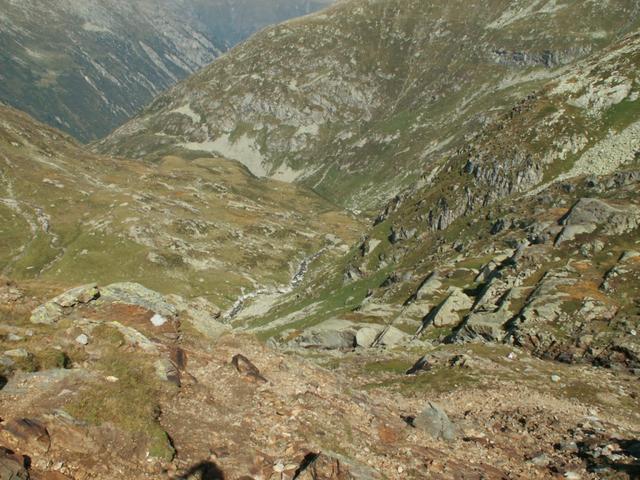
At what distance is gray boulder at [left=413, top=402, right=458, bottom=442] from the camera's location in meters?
26.0

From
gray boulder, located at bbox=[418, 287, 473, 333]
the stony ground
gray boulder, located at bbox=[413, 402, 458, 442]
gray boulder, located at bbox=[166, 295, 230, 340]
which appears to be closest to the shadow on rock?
the stony ground

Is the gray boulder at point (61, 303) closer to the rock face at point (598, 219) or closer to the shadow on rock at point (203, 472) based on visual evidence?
the shadow on rock at point (203, 472)

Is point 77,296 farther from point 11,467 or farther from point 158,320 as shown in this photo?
point 11,467

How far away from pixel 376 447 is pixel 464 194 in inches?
4143

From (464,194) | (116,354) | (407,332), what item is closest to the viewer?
(116,354)

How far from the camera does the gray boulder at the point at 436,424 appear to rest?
85.1 ft

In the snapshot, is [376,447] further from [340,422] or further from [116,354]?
[116,354]

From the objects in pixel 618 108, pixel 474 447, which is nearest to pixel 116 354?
pixel 474 447

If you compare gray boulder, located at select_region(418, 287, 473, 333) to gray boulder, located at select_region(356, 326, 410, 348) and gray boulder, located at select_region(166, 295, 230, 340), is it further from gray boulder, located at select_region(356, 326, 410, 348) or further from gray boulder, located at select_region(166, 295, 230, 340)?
gray boulder, located at select_region(166, 295, 230, 340)

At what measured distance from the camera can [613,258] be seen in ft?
182

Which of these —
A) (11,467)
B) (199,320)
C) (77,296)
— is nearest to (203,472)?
(11,467)

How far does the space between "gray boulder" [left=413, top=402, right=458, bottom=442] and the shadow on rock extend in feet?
39.0

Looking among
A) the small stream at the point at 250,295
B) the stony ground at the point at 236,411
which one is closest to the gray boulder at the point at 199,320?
the stony ground at the point at 236,411

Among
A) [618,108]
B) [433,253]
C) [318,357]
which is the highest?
[618,108]
